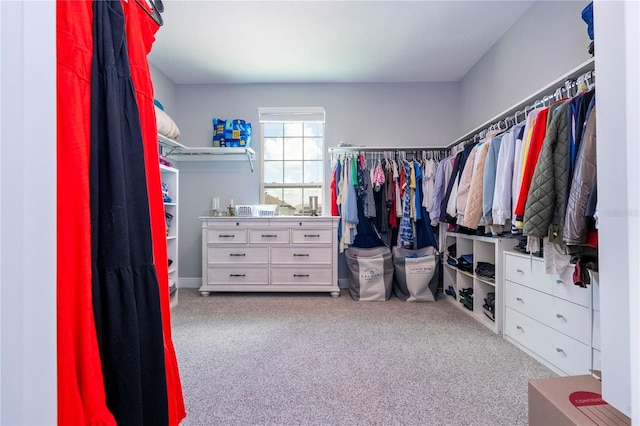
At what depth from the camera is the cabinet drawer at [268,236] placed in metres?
3.08

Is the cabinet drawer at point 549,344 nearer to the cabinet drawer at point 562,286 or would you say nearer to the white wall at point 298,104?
the cabinet drawer at point 562,286

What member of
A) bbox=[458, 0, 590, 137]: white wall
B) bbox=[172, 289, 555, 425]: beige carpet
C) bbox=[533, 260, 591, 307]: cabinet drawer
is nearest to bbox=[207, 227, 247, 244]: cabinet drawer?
bbox=[172, 289, 555, 425]: beige carpet

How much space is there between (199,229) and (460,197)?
3.02 metres

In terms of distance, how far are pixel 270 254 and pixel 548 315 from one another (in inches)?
92.7

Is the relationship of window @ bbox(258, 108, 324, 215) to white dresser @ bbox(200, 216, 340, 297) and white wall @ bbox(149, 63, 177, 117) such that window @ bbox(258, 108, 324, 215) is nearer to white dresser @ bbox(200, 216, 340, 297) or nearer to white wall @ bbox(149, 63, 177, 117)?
white dresser @ bbox(200, 216, 340, 297)

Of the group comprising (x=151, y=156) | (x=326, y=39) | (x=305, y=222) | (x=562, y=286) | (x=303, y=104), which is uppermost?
(x=326, y=39)

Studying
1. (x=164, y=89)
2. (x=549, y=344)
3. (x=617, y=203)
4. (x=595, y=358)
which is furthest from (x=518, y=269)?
(x=164, y=89)

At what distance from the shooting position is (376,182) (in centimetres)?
314

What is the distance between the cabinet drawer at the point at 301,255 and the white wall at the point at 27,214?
2.73 meters

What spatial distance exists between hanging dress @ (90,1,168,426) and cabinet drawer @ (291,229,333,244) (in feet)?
8.35

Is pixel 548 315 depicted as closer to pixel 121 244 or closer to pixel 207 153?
pixel 121 244

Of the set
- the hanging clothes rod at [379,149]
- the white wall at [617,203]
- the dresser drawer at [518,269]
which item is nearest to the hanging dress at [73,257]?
the white wall at [617,203]

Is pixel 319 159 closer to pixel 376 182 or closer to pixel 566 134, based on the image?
pixel 376 182

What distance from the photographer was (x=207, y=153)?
3.50m
